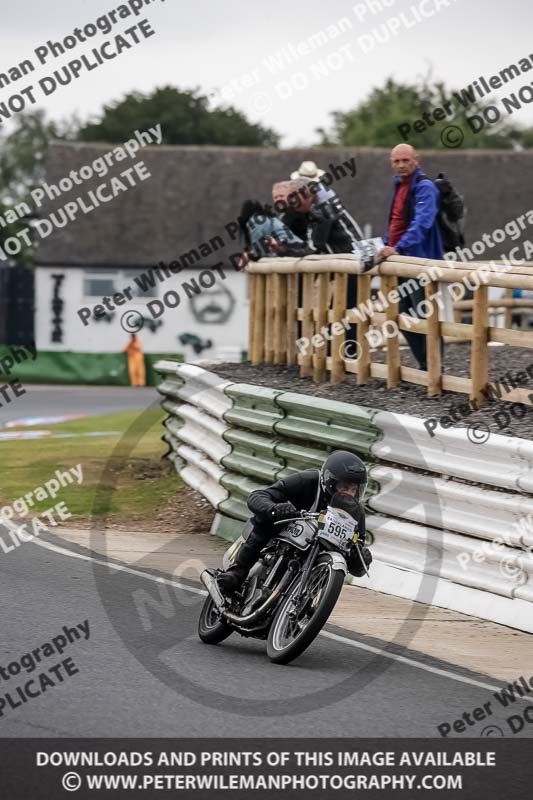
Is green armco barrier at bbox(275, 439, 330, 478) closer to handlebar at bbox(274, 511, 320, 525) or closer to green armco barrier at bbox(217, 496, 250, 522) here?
green armco barrier at bbox(217, 496, 250, 522)

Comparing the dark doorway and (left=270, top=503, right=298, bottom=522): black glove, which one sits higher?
(left=270, top=503, right=298, bottom=522): black glove

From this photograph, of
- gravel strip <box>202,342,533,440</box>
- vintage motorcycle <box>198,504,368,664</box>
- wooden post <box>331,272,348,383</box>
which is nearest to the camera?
vintage motorcycle <box>198,504,368,664</box>

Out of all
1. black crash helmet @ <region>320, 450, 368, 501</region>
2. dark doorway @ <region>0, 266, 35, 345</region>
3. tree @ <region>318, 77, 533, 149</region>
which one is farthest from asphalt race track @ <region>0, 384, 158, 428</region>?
tree @ <region>318, 77, 533, 149</region>

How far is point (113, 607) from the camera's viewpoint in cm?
912

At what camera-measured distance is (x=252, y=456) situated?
479 inches

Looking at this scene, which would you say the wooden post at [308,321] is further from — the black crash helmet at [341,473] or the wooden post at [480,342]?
the black crash helmet at [341,473]

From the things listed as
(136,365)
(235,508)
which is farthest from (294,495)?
(136,365)

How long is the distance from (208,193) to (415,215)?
41.2 metres

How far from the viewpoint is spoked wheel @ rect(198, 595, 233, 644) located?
8.23 m

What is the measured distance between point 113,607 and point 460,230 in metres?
5.26

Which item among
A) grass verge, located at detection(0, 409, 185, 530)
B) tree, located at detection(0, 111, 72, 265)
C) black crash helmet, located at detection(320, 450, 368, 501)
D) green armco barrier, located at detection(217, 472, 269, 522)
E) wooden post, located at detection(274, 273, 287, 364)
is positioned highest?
tree, located at detection(0, 111, 72, 265)

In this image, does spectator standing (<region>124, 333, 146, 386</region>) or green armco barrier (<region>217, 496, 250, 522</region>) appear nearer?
green armco barrier (<region>217, 496, 250, 522</region>)

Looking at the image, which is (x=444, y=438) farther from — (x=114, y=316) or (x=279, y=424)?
(x=114, y=316)

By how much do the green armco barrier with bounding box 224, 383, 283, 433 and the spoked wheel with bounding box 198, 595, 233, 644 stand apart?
3.44 metres
